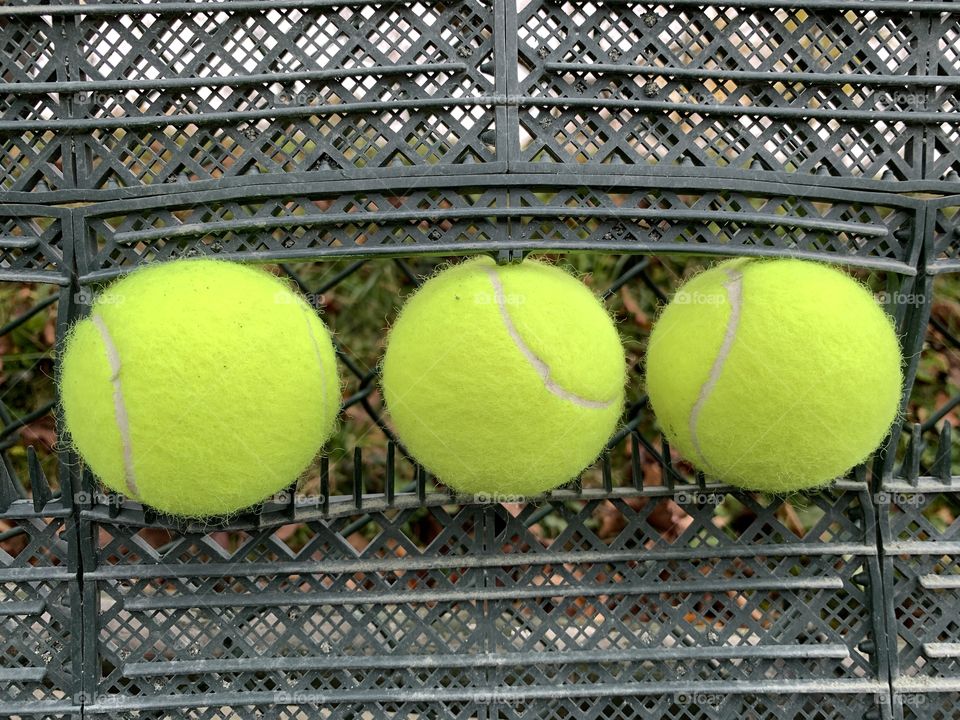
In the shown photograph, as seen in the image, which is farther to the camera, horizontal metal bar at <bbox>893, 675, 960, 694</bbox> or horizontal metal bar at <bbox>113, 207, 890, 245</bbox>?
horizontal metal bar at <bbox>893, 675, 960, 694</bbox>

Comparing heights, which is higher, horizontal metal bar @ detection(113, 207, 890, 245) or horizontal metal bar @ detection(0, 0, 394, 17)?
horizontal metal bar @ detection(0, 0, 394, 17)

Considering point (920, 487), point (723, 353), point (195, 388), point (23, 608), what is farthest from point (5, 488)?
point (920, 487)

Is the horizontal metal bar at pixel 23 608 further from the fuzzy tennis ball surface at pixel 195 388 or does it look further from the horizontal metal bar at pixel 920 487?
the horizontal metal bar at pixel 920 487

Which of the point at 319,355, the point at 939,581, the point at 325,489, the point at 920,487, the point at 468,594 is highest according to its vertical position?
the point at 319,355

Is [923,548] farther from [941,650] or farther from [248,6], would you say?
[248,6]

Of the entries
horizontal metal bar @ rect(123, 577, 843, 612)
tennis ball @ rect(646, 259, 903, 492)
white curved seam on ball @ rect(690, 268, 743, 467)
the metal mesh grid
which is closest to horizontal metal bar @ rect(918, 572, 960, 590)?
the metal mesh grid

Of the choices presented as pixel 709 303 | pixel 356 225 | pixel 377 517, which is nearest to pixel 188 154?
pixel 356 225

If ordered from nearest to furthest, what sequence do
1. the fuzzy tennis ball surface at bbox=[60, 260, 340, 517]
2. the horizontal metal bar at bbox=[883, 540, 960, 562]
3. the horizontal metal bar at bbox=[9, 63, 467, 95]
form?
the fuzzy tennis ball surface at bbox=[60, 260, 340, 517], the horizontal metal bar at bbox=[9, 63, 467, 95], the horizontal metal bar at bbox=[883, 540, 960, 562]

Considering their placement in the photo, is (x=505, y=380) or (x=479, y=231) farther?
(x=479, y=231)

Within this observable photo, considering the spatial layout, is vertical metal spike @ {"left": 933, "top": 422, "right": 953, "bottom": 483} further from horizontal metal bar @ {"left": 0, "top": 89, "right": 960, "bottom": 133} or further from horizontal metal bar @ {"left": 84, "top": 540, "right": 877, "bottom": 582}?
horizontal metal bar @ {"left": 0, "top": 89, "right": 960, "bottom": 133}
